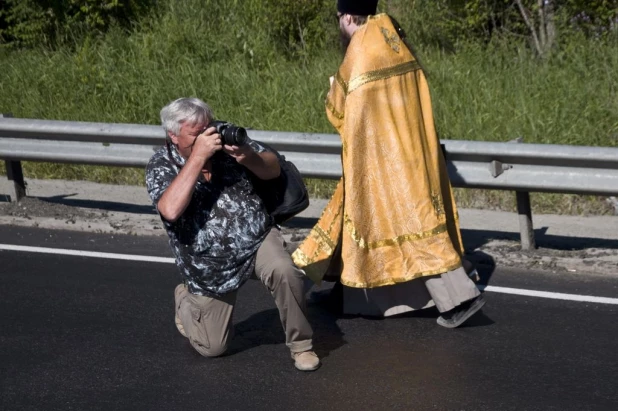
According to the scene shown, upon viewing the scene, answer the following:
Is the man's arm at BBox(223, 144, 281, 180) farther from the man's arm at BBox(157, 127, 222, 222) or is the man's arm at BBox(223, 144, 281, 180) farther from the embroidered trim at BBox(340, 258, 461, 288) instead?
the embroidered trim at BBox(340, 258, 461, 288)

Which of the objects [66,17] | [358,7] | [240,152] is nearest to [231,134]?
[240,152]

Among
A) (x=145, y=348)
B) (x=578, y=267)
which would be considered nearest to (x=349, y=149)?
(x=145, y=348)

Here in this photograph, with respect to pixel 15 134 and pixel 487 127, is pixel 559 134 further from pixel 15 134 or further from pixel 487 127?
pixel 15 134

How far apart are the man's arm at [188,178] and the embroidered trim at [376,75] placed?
2.93 ft

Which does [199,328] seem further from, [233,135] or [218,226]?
[233,135]

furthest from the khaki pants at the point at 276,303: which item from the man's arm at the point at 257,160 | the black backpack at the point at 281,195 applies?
the man's arm at the point at 257,160

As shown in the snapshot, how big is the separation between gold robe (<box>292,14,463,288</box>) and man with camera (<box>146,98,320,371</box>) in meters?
0.44

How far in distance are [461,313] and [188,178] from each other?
64.2 inches

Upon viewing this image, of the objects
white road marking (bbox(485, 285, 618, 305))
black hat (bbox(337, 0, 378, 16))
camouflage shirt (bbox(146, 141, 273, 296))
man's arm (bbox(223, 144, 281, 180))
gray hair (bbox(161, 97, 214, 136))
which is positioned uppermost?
black hat (bbox(337, 0, 378, 16))

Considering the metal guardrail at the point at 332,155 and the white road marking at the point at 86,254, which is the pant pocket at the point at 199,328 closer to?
the white road marking at the point at 86,254

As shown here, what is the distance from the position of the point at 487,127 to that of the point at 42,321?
4.68 m

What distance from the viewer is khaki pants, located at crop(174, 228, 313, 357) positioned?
5.46 meters

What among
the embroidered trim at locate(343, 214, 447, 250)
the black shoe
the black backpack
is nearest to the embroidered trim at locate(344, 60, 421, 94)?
the black backpack

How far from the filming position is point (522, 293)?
6559mm
